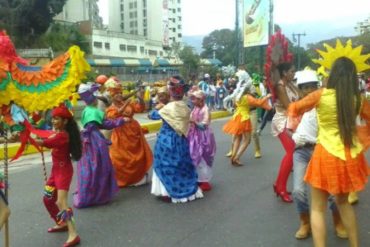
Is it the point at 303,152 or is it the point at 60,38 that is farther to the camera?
the point at 60,38

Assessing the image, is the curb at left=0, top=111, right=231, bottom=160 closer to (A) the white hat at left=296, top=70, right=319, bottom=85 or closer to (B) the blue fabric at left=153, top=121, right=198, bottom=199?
(B) the blue fabric at left=153, top=121, right=198, bottom=199

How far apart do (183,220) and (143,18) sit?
11862 centimetres

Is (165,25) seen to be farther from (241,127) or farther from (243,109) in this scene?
(241,127)

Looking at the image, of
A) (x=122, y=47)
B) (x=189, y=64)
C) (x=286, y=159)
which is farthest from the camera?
(x=122, y=47)

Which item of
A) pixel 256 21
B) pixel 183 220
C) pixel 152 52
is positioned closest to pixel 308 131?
pixel 183 220

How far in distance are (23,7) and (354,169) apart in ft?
146

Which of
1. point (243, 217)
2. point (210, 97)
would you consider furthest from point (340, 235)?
point (210, 97)

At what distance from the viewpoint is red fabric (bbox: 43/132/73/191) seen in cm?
502

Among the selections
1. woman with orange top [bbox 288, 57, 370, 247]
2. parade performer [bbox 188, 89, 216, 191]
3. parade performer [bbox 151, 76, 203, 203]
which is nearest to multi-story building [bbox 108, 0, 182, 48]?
parade performer [bbox 188, 89, 216, 191]

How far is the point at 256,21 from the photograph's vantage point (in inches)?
1308

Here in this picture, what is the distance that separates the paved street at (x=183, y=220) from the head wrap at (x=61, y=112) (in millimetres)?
1312

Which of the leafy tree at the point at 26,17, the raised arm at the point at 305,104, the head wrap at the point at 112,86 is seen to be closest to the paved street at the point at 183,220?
the head wrap at the point at 112,86

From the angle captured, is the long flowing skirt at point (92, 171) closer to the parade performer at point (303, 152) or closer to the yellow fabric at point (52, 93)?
the yellow fabric at point (52, 93)

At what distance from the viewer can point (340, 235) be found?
507 cm
